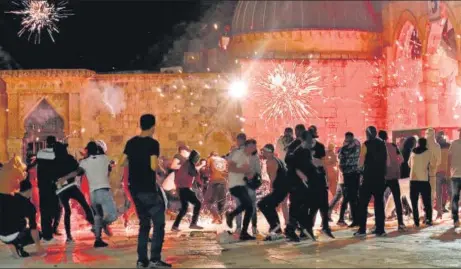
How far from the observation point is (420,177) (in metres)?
14.5

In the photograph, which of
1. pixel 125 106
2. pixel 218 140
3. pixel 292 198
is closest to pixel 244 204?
pixel 292 198

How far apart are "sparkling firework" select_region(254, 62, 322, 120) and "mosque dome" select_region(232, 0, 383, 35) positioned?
130cm

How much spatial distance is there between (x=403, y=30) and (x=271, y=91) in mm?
4118

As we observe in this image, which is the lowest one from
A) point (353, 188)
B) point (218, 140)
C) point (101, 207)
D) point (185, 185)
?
point (101, 207)

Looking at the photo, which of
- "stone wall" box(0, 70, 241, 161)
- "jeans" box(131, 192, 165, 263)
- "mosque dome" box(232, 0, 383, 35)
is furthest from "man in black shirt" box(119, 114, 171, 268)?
"mosque dome" box(232, 0, 383, 35)

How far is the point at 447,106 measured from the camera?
84.1 ft

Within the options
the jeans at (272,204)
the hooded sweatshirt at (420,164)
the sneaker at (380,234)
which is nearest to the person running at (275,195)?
the jeans at (272,204)

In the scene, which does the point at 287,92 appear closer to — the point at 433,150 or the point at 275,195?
the point at 433,150

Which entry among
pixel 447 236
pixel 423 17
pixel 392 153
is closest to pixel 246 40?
pixel 423 17

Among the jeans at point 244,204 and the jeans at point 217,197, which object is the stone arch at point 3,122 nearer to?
the jeans at point 217,197

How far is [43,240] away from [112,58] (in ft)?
64.3

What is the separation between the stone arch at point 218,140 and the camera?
82.7 feet

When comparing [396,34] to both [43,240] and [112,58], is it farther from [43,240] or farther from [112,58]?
[43,240]

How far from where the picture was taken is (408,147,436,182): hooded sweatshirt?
14.5 meters
